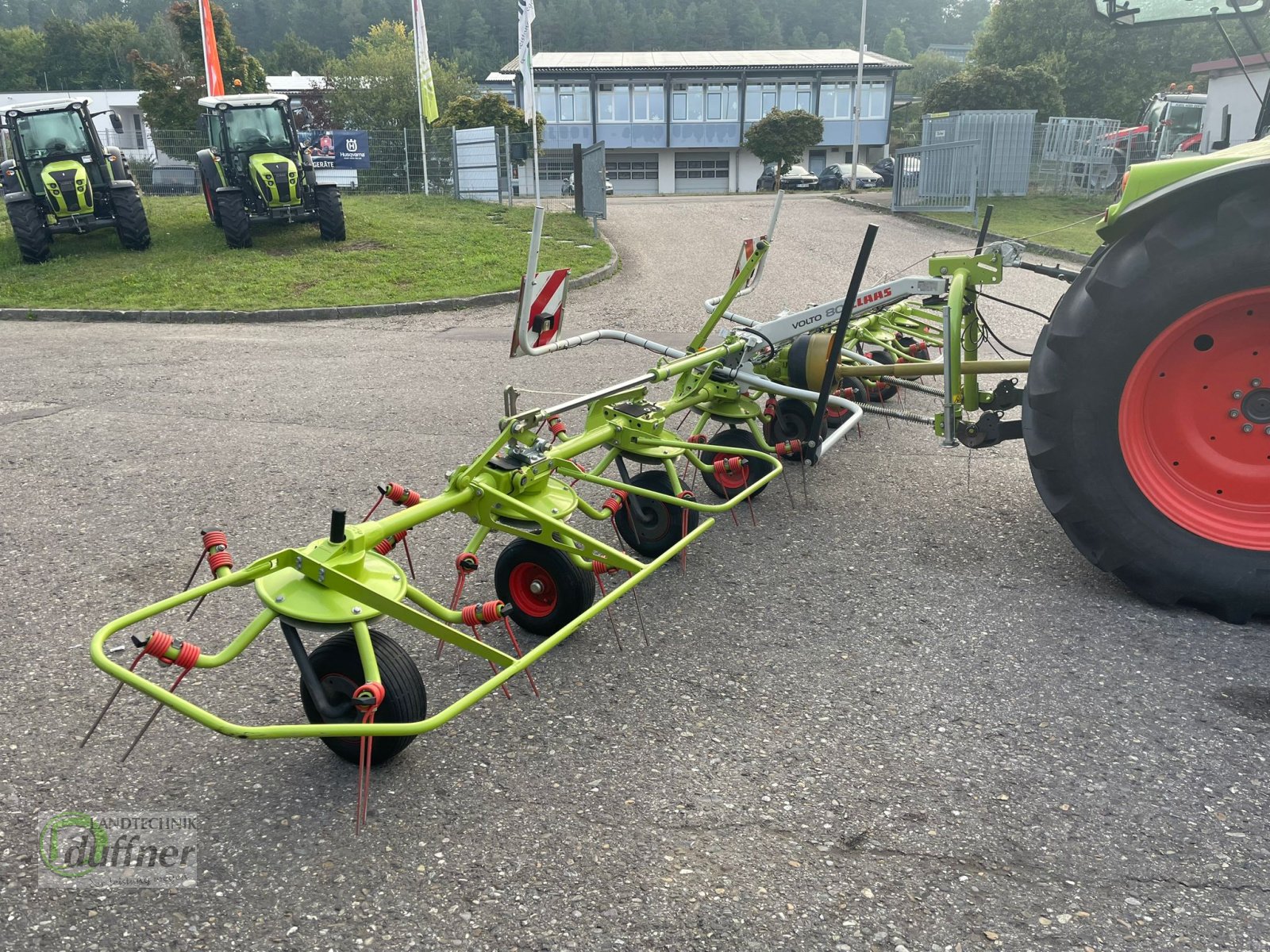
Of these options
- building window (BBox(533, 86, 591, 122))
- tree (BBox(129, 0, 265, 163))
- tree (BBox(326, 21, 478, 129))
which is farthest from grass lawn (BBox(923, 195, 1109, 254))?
tree (BBox(326, 21, 478, 129))

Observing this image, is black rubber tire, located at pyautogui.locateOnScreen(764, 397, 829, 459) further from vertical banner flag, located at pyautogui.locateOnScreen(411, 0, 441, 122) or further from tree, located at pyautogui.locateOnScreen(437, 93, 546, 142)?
tree, located at pyautogui.locateOnScreen(437, 93, 546, 142)

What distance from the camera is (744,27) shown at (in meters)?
94.7

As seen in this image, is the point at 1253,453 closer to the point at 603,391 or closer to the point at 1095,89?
the point at 603,391

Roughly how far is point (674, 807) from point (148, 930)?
127 centimetres

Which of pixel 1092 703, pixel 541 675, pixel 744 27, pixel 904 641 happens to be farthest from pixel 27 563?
pixel 744 27

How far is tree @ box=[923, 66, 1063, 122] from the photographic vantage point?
3247 cm

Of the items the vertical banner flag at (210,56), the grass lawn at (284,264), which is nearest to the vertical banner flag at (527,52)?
the grass lawn at (284,264)

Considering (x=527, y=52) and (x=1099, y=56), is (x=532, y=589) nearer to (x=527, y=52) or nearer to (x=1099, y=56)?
(x=527, y=52)

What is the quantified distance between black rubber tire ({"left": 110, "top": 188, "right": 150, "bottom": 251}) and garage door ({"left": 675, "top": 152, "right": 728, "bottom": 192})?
41.0 metres

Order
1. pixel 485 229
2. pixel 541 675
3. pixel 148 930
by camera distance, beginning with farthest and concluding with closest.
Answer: pixel 485 229
pixel 541 675
pixel 148 930

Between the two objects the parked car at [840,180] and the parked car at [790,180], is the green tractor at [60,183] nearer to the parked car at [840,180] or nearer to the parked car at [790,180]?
the parked car at [790,180]

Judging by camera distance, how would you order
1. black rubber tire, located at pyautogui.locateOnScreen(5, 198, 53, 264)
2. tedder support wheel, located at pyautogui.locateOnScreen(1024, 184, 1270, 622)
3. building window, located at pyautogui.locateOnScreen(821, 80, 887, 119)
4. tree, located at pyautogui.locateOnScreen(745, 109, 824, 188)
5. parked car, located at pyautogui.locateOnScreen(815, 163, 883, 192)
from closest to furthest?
tedder support wheel, located at pyautogui.locateOnScreen(1024, 184, 1270, 622) → black rubber tire, located at pyautogui.locateOnScreen(5, 198, 53, 264) → parked car, located at pyautogui.locateOnScreen(815, 163, 883, 192) → tree, located at pyautogui.locateOnScreen(745, 109, 824, 188) → building window, located at pyautogui.locateOnScreen(821, 80, 887, 119)

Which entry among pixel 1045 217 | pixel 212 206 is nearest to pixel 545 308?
pixel 212 206

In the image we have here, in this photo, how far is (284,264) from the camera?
538 inches
